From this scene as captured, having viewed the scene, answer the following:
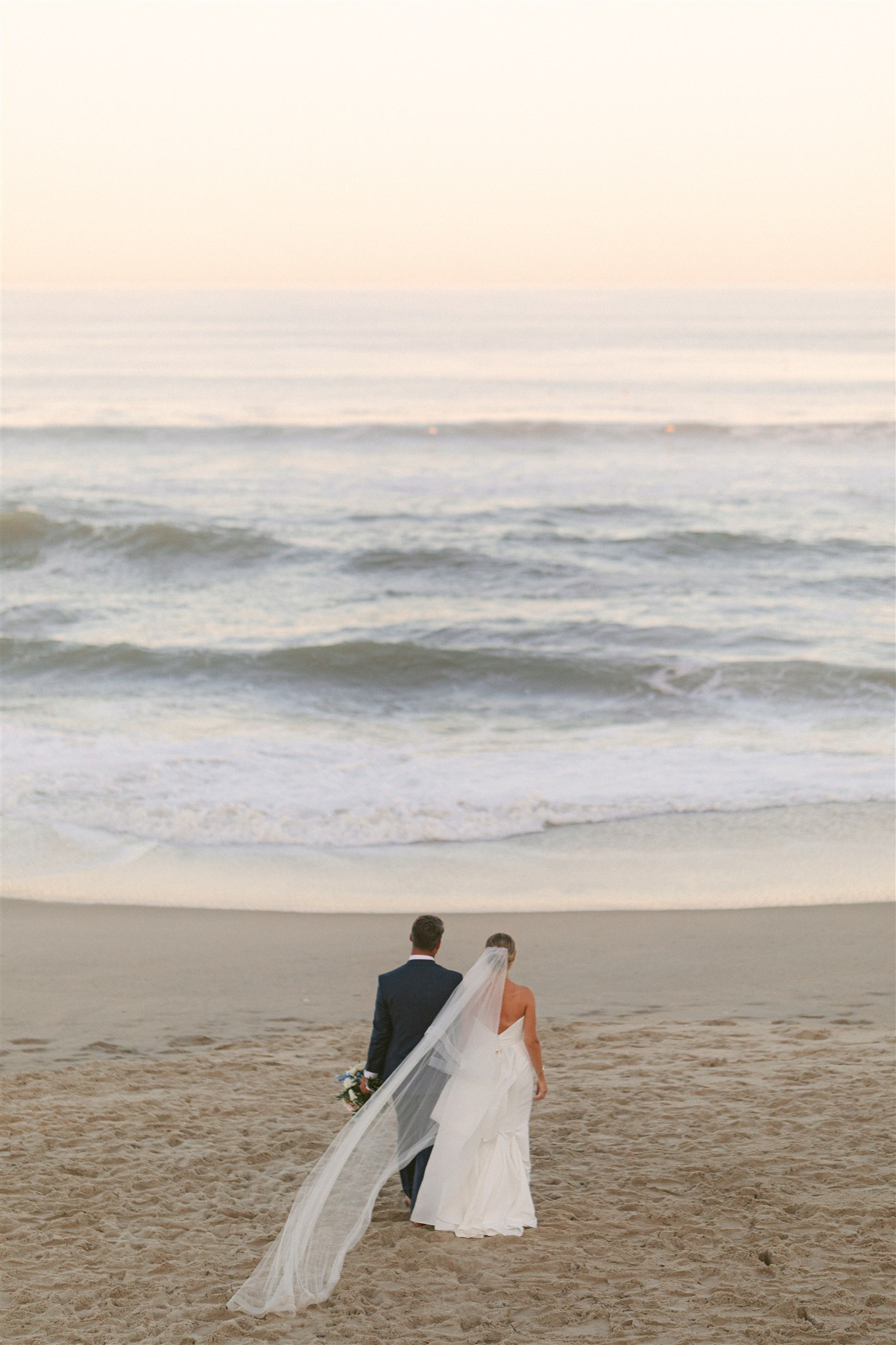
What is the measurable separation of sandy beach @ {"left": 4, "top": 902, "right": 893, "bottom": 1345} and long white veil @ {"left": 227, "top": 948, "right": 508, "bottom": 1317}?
202 mm

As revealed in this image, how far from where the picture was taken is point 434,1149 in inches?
217

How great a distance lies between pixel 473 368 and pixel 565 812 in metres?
44.3

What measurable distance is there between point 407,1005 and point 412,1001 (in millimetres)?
27

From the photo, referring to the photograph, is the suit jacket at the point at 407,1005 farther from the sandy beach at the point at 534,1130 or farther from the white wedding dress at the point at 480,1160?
the sandy beach at the point at 534,1130

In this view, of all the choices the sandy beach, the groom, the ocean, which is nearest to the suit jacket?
the groom

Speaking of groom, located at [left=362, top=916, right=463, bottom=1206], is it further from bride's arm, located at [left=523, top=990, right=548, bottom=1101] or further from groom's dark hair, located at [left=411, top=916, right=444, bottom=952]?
bride's arm, located at [left=523, top=990, right=548, bottom=1101]

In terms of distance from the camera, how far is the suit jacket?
552 centimetres

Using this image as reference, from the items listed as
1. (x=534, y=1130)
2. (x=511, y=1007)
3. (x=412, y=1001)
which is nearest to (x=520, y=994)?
(x=511, y=1007)

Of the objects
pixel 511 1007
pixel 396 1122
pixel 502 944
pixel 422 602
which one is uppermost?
pixel 422 602

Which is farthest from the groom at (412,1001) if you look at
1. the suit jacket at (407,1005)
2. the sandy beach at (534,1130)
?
the sandy beach at (534,1130)

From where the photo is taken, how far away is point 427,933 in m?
5.53

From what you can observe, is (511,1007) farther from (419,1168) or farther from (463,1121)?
(419,1168)

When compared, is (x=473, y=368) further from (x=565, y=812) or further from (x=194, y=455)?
(x=565, y=812)

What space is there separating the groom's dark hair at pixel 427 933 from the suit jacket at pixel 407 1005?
0.07 metres
